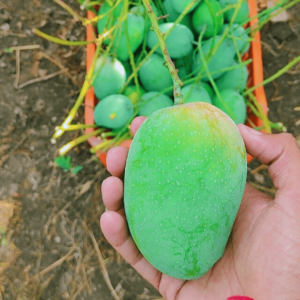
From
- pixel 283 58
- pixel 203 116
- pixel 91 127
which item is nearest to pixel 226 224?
pixel 203 116

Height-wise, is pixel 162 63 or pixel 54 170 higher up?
pixel 162 63

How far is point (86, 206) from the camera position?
1.21 meters

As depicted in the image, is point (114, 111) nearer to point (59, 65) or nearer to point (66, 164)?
point (66, 164)

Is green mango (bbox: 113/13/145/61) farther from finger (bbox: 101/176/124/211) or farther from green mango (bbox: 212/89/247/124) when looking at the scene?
finger (bbox: 101/176/124/211)

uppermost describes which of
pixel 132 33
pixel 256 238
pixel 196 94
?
pixel 132 33

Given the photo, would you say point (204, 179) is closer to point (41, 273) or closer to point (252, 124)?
point (252, 124)

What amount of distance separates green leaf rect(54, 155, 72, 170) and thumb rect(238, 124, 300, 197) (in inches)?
26.7

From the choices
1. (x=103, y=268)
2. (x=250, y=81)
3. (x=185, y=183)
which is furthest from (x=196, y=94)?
(x=103, y=268)

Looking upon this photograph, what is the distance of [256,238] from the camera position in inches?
28.8

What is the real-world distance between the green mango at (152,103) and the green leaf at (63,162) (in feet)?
1.24

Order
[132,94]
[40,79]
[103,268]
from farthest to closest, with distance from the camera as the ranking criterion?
[40,79] < [103,268] < [132,94]

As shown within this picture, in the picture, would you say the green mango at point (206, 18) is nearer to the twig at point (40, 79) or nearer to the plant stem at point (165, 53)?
the plant stem at point (165, 53)

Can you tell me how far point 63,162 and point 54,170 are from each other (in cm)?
5

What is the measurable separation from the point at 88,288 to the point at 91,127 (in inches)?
21.8
